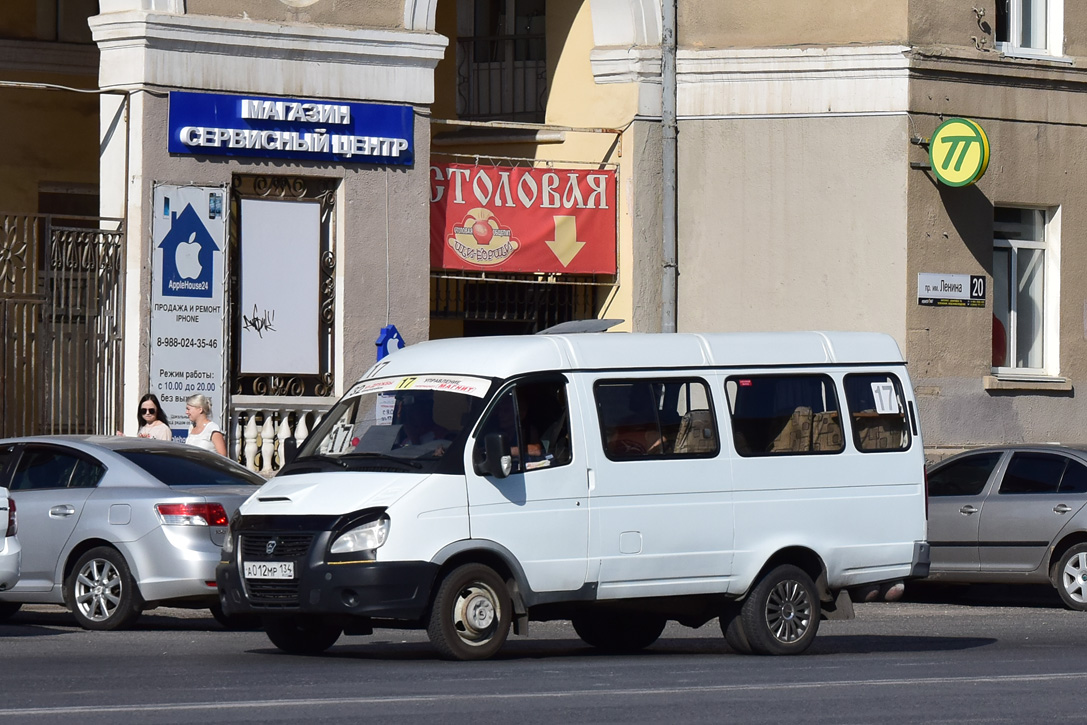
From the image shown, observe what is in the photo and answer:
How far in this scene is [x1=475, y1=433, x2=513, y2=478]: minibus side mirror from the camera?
11359mm

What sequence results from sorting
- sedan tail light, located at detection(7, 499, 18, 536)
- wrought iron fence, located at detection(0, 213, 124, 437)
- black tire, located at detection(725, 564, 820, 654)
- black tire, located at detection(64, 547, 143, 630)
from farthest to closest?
wrought iron fence, located at detection(0, 213, 124, 437)
black tire, located at detection(64, 547, 143, 630)
sedan tail light, located at detection(7, 499, 18, 536)
black tire, located at detection(725, 564, 820, 654)

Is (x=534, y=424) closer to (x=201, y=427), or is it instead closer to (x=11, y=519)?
(x=11, y=519)

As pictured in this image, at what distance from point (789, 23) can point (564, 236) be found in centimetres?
349

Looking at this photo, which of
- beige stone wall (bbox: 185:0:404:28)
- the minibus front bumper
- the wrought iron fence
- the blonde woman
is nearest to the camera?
the minibus front bumper

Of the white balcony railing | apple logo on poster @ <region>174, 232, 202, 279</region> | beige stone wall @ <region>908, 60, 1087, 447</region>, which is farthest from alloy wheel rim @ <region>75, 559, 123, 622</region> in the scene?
beige stone wall @ <region>908, 60, 1087, 447</region>

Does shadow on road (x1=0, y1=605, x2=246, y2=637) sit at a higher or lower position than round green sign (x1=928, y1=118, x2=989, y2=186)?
lower

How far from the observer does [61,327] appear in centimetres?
1925

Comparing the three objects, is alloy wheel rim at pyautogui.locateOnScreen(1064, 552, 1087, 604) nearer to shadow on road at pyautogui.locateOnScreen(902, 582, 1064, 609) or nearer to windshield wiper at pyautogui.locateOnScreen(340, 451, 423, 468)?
shadow on road at pyautogui.locateOnScreen(902, 582, 1064, 609)

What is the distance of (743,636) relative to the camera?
12289 mm

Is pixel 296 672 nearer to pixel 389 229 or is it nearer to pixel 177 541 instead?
pixel 177 541

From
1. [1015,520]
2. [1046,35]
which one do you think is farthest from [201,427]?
[1046,35]

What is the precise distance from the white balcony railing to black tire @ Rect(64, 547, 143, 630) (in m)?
6.05

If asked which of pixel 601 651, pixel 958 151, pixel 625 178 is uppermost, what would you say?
pixel 958 151

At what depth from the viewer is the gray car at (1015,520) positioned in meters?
16.3
